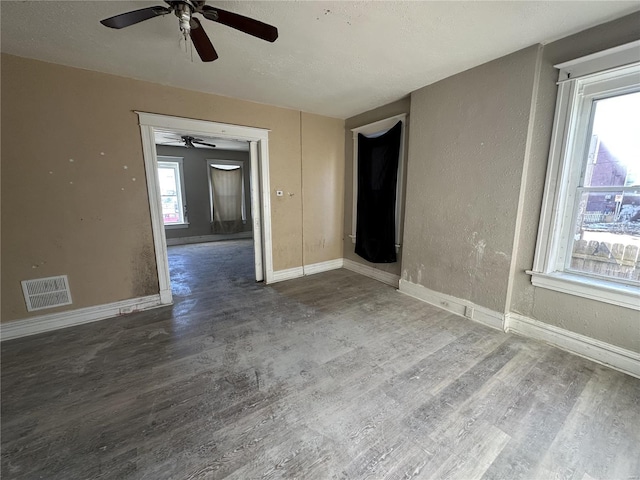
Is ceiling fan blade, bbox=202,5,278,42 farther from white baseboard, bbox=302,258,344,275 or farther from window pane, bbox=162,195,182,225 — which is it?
window pane, bbox=162,195,182,225

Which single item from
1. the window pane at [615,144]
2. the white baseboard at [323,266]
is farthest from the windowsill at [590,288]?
the white baseboard at [323,266]

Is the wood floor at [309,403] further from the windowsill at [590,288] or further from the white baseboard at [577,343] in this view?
the windowsill at [590,288]

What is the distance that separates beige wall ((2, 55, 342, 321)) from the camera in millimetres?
2342

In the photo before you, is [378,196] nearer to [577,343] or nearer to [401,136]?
[401,136]

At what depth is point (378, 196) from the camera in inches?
152

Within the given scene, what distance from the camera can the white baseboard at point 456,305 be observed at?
2.58m

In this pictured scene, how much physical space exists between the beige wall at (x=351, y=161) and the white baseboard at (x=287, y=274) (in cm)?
94

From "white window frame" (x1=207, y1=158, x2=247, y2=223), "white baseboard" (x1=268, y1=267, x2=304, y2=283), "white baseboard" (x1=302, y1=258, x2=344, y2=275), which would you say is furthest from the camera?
"white window frame" (x1=207, y1=158, x2=247, y2=223)

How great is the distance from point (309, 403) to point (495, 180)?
2.50 meters

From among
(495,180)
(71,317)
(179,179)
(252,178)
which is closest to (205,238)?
(179,179)

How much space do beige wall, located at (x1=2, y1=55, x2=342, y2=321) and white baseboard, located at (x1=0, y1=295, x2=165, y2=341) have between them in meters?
0.07

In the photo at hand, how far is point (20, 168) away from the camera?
2.35 metres

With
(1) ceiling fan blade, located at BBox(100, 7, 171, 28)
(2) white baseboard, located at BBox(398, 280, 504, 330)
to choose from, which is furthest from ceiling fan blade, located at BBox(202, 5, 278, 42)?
(2) white baseboard, located at BBox(398, 280, 504, 330)

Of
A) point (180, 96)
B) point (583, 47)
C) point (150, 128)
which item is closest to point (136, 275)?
point (150, 128)
